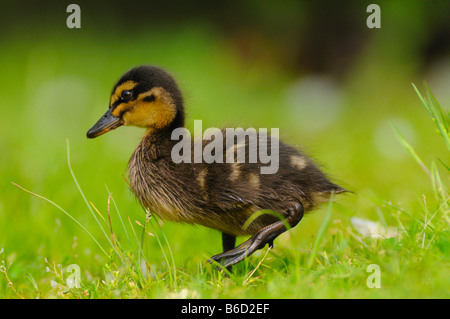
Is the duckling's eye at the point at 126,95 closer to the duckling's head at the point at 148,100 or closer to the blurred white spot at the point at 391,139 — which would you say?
the duckling's head at the point at 148,100

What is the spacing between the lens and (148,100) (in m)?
2.67

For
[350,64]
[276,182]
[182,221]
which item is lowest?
[182,221]

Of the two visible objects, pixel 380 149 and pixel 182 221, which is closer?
pixel 182 221

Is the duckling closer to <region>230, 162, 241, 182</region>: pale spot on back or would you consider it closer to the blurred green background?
<region>230, 162, 241, 182</region>: pale spot on back

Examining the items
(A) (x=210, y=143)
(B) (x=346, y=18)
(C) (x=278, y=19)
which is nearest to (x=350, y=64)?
(B) (x=346, y=18)

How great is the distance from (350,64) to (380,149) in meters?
1.97

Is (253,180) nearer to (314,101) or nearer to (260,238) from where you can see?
(260,238)

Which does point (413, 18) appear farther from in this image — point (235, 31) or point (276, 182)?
point (276, 182)

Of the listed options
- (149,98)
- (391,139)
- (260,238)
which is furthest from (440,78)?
(260,238)

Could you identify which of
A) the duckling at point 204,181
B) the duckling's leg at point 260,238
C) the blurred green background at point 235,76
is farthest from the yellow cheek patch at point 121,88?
the blurred green background at point 235,76

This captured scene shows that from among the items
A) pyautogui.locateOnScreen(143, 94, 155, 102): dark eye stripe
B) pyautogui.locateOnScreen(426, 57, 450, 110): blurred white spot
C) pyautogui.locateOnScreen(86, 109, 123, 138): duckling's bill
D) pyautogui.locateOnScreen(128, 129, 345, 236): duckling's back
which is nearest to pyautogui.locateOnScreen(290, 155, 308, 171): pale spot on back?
pyautogui.locateOnScreen(128, 129, 345, 236): duckling's back

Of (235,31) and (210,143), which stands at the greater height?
(235,31)

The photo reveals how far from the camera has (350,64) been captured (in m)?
7.27

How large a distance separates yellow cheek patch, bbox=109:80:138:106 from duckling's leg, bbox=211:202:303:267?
0.79 metres
